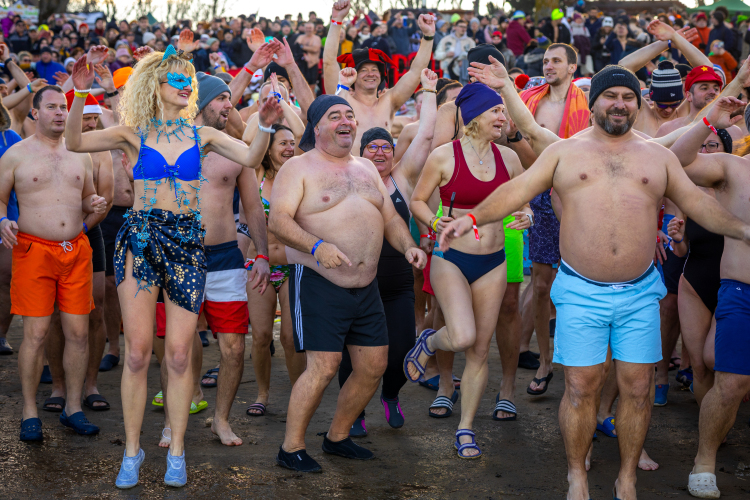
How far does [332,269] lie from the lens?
425 cm

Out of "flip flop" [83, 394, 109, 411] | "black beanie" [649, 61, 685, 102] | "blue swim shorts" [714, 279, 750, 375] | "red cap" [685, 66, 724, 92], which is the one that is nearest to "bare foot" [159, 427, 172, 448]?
"flip flop" [83, 394, 109, 411]

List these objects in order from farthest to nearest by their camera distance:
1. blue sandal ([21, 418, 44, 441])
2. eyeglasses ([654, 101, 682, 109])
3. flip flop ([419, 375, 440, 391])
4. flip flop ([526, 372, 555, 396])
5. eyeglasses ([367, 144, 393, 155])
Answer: eyeglasses ([654, 101, 682, 109]) < flip flop ([419, 375, 440, 391]) < flip flop ([526, 372, 555, 396]) < eyeglasses ([367, 144, 393, 155]) < blue sandal ([21, 418, 44, 441])

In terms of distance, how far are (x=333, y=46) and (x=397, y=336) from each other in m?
2.93

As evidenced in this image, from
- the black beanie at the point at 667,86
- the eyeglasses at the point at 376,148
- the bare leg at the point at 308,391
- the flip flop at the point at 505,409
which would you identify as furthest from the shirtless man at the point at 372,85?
the bare leg at the point at 308,391

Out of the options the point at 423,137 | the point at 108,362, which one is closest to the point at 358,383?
the point at 423,137

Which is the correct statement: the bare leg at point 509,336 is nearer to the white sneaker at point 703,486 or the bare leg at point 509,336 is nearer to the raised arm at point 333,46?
the white sneaker at point 703,486

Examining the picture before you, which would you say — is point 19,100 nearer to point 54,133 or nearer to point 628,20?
point 54,133

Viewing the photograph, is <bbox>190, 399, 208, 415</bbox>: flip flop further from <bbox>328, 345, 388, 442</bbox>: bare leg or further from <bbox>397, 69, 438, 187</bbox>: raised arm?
<bbox>397, 69, 438, 187</bbox>: raised arm

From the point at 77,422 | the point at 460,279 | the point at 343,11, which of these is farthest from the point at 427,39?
the point at 77,422

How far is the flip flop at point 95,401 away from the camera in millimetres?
5312

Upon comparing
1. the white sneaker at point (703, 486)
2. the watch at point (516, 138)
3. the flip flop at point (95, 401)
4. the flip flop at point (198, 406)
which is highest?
the watch at point (516, 138)

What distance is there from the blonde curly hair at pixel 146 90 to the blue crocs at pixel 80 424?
6.68 ft

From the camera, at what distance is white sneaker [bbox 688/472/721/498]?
3844 millimetres

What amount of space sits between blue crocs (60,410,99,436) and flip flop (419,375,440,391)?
258 centimetres
